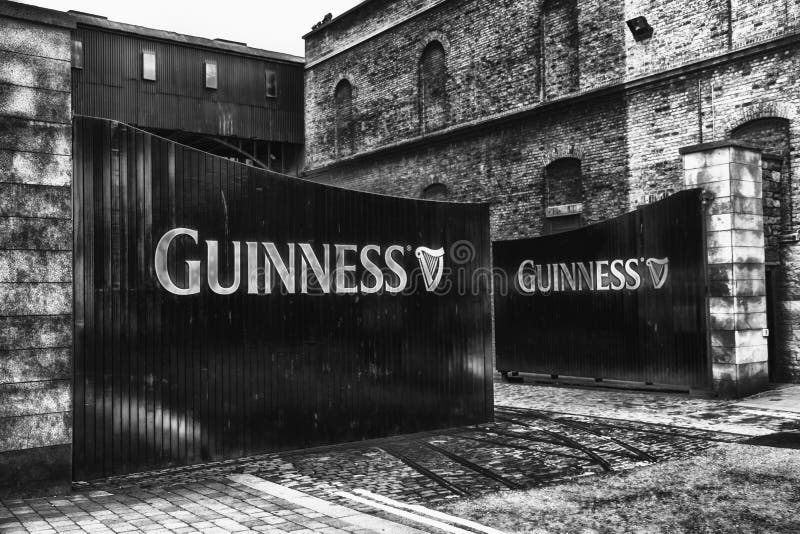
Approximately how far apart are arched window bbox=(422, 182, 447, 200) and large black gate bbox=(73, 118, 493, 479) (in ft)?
40.2

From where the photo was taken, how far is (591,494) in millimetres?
6480

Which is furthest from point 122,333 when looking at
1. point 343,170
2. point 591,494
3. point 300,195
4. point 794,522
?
point 343,170

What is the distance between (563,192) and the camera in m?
19.1

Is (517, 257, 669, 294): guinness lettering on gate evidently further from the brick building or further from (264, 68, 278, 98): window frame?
(264, 68, 278, 98): window frame

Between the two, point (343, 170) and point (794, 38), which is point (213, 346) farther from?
point (343, 170)

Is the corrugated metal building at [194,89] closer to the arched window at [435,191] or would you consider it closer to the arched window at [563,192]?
the arched window at [435,191]

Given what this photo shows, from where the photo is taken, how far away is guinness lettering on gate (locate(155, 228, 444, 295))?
26.1 feet

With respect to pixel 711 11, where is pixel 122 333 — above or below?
below

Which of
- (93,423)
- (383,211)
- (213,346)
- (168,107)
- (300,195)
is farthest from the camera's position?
(168,107)

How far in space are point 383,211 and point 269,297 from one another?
6.48 feet

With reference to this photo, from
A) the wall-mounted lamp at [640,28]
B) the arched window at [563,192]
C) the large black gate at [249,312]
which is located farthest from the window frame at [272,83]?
the large black gate at [249,312]

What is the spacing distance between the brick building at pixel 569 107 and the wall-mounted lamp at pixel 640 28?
0.04 m

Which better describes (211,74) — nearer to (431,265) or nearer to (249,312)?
(431,265)

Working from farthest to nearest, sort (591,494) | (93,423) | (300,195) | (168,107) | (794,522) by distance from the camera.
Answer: (168,107), (300,195), (93,423), (591,494), (794,522)
